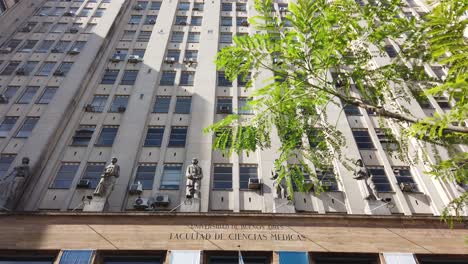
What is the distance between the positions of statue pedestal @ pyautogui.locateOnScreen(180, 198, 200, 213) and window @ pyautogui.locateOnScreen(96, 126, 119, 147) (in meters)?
7.64

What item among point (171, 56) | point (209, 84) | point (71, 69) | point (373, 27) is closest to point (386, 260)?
point (373, 27)

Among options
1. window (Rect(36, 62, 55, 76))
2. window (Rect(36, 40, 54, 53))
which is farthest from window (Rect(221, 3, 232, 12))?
window (Rect(36, 62, 55, 76))

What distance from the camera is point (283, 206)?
55.8ft

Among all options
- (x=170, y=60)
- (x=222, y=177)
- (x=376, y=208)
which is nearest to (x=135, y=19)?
(x=170, y=60)

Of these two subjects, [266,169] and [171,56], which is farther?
[171,56]

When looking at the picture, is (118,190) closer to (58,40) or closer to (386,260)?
(386,260)

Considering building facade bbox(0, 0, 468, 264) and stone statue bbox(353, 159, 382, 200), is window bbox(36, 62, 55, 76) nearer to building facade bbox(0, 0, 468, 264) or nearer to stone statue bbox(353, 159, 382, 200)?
building facade bbox(0, 0, 468, 264)

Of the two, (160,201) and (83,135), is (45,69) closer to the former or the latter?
(83,135)

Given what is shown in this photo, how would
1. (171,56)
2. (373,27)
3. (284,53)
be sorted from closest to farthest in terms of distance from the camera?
(373,27) < (284,53) < (171,56)

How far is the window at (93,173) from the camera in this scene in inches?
747

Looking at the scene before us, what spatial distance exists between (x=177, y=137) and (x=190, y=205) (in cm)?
643

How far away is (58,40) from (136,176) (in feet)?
64.5

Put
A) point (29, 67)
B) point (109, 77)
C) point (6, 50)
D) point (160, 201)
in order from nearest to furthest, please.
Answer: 1. point (160, 201)
2. point (109, 77)
3. point (29, 67)
4. point (6, 50)

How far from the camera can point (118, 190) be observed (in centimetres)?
1805
